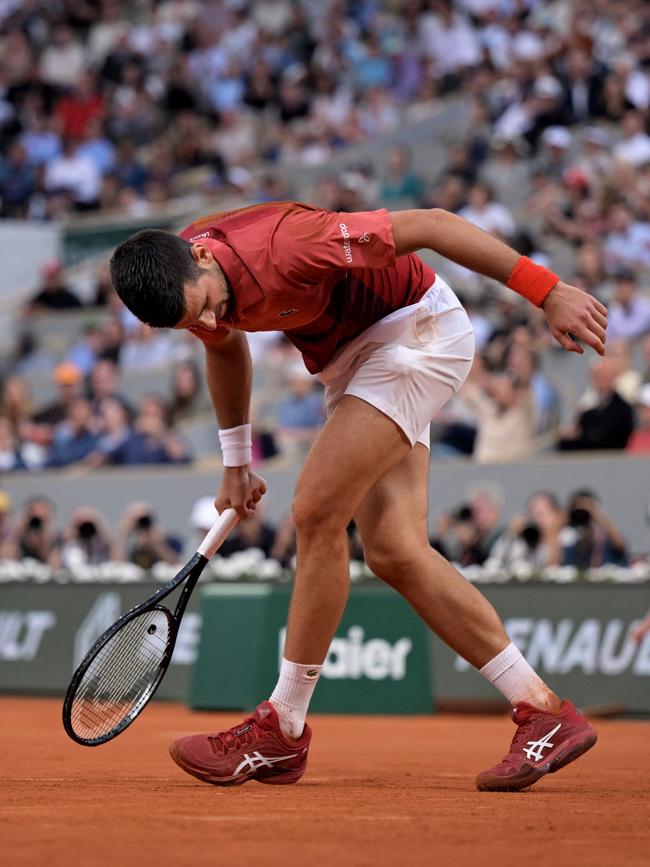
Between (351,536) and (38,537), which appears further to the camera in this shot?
(38,537)

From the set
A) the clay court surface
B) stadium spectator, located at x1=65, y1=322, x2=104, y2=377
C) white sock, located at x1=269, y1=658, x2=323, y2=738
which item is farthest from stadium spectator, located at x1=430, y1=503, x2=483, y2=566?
stadium spectator, located at x1=65, y1=322, x2=104, y2=377

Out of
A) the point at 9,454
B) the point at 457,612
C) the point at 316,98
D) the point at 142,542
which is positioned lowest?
the point at 142,542

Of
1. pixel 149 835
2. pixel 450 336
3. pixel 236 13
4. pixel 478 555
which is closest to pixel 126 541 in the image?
pixel 478 555

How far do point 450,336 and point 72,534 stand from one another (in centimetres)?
900

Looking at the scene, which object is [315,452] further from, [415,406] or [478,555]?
[478,555]

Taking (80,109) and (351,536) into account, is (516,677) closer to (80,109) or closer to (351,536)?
(351,536)

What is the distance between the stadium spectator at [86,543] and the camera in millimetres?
14383

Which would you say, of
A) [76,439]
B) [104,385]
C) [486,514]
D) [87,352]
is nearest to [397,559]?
[486,514]

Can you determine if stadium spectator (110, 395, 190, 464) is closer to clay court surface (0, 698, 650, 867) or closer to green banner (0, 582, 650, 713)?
green banner (0, 582, 650, 713)

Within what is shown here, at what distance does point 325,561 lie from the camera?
5.82m

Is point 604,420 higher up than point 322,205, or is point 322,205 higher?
point 322,205

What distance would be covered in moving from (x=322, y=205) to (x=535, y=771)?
13387 mm

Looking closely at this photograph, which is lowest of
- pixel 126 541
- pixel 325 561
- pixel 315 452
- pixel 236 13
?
pixel 126 541

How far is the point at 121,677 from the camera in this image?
6184 mm
